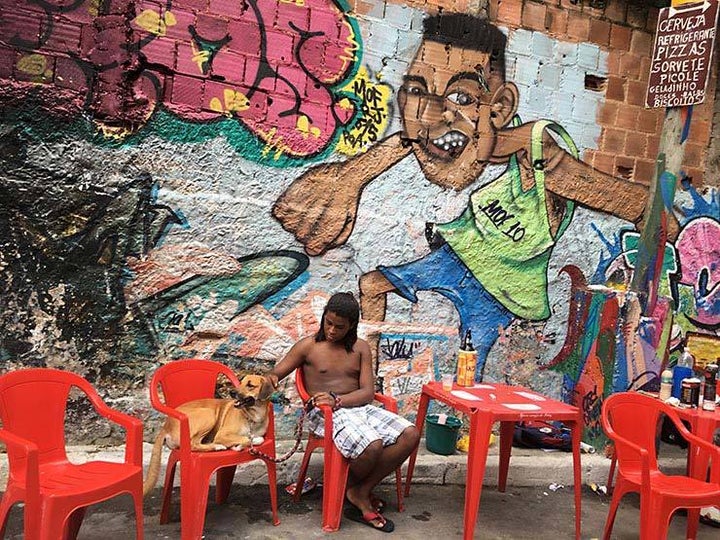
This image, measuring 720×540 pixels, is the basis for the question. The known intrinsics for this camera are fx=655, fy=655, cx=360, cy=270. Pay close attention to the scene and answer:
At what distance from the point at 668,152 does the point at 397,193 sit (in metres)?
2.15

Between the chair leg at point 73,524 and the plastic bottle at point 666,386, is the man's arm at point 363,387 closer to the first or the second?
the chair leg at point 73,524

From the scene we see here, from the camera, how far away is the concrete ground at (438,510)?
3693mm

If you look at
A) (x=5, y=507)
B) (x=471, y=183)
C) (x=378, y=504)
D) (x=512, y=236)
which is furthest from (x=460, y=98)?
(x=5, y=507)

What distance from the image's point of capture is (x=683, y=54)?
15.8 ft

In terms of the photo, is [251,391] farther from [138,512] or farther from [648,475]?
[648,475]

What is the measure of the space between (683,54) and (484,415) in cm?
313

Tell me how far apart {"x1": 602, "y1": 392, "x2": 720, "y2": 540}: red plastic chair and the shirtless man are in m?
1.20

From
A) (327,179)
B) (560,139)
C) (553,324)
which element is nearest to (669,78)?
(560,139)

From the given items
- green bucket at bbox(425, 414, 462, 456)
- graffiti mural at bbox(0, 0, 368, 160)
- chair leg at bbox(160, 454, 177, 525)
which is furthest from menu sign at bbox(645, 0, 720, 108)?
chair leg at bbox(160, 454, 177, 525)

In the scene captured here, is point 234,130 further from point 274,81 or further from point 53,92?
point 53,92

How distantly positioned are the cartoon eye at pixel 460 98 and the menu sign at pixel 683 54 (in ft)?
4.55

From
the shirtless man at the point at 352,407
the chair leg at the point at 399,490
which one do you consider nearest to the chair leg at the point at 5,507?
the shirtless man at the point at 352,407

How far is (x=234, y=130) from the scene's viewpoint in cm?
471

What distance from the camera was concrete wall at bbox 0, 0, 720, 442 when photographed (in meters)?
4.29
